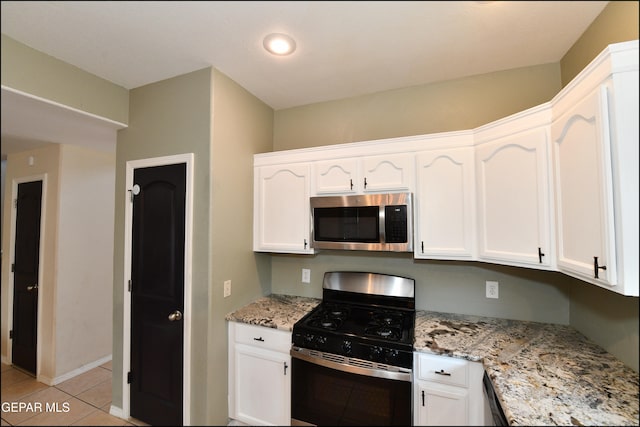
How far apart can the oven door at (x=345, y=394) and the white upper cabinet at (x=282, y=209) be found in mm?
712

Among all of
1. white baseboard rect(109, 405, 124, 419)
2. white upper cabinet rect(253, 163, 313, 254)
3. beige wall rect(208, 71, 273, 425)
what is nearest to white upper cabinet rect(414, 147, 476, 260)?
white upper cabinet rect(253, 163, 313, 254)

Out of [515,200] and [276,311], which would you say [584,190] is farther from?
[276,311]

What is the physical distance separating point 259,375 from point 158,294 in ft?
2.62

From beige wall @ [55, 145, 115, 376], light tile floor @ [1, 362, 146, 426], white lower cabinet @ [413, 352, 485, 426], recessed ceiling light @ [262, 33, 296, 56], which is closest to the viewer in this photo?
light tile floor @ [1, 362, 146, 426]

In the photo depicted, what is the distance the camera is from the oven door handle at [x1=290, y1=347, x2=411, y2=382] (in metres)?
1.23

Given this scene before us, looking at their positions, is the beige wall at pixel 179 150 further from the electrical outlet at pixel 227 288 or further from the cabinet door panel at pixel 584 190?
the cabinet door panel at pixel 584 190

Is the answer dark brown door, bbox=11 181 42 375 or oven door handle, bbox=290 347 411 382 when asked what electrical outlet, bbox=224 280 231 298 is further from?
dark brown door, bbox=11 181 42 375

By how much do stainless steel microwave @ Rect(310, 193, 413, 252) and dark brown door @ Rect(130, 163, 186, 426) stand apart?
85cm

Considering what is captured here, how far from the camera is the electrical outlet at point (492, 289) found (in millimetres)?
1575

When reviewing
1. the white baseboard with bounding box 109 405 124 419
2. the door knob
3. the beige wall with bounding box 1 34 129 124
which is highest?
the beige wall with bounding box 1 34 129 124

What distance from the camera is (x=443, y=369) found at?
3.95 ft

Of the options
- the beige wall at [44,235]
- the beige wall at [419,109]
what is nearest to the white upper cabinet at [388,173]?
the beige wall at [419,109]

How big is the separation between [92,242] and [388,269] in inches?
95.7

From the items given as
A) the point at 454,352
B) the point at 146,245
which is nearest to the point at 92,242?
the point at 146,245
